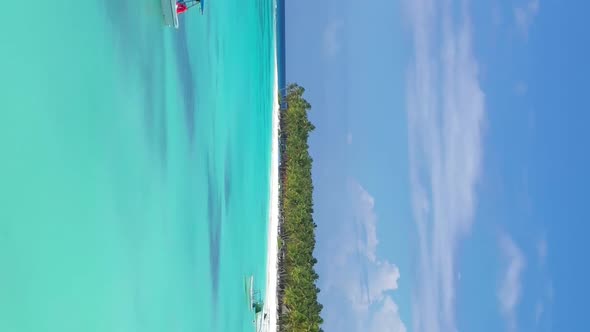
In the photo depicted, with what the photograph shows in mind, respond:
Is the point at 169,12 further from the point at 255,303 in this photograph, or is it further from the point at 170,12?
the point at 255,303

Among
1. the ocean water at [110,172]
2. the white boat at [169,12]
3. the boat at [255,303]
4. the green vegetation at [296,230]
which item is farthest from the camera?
the green vegetation at [296,230]

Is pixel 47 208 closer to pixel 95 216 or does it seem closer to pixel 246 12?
pixel 95 216

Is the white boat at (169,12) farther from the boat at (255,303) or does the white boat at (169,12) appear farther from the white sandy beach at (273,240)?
the white sandy beach at (273,240)

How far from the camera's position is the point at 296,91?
42.5 metres

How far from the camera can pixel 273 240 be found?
32.9m

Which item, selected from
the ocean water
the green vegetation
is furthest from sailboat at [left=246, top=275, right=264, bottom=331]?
the green vegetation

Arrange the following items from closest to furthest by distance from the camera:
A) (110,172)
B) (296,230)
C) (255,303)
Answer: (110,172), (255,303), (296,230)

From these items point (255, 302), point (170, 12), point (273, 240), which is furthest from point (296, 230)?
point (170, 12)

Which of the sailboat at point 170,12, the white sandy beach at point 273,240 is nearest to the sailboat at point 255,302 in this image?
the white sandy beach at point 273,240

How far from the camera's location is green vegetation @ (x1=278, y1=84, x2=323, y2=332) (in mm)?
34000

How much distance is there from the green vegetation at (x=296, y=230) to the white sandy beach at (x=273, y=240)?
3.68 feet

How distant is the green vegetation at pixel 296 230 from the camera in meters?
34.0

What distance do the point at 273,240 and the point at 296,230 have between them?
444cm

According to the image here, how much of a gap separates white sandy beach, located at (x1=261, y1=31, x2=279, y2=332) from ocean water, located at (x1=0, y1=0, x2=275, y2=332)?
934 cm
